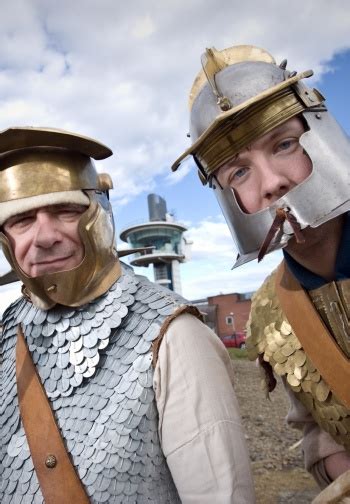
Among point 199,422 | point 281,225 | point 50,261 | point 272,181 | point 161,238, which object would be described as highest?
point 161,238

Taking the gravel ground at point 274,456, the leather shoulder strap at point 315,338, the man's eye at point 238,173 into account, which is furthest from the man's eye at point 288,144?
the gravel ground at point 274,456

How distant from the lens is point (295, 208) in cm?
161

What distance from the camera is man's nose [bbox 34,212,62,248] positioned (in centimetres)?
168

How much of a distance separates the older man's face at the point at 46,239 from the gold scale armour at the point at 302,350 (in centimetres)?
88

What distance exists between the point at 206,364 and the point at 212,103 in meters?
1.09

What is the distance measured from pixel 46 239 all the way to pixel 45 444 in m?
0.76

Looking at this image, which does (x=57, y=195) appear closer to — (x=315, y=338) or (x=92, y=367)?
(x=92, y=367)

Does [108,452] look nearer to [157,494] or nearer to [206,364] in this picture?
[157,494]

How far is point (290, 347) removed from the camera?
72.8 inches

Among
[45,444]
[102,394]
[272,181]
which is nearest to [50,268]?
[102,394]

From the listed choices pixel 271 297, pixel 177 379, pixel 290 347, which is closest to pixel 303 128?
pixel 271 297

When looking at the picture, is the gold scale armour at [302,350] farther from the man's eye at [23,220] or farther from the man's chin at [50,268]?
the man's eye at [23,220]

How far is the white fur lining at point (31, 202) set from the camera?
1737mm

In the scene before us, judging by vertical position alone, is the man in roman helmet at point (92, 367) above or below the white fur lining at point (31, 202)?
below
